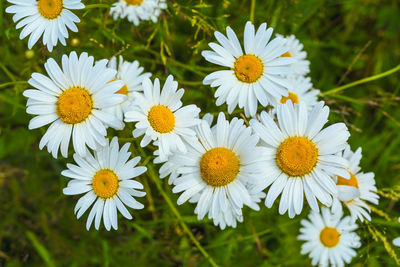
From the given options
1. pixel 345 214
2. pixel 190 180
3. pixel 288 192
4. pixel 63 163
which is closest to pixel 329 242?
pixel 345 214

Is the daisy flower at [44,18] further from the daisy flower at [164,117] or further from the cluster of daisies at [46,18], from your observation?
the daisy flower at [164,117]

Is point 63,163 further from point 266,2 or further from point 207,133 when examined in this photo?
point 266,2

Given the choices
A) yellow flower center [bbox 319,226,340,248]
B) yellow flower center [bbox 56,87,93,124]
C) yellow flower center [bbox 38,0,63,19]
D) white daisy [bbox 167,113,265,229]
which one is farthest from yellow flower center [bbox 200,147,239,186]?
yellow flower center [bbox 319,226,340,248]

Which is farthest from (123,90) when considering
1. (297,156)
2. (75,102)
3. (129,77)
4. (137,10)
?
(297,156)

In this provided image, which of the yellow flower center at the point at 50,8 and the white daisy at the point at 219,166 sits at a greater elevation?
the yellow flower center at the point at 50,8

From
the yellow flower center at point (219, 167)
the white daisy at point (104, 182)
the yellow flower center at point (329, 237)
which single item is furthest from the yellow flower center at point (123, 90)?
the yellow flower center at point (329, 237)

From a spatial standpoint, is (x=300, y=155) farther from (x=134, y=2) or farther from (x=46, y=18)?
(x=134, y=2)
